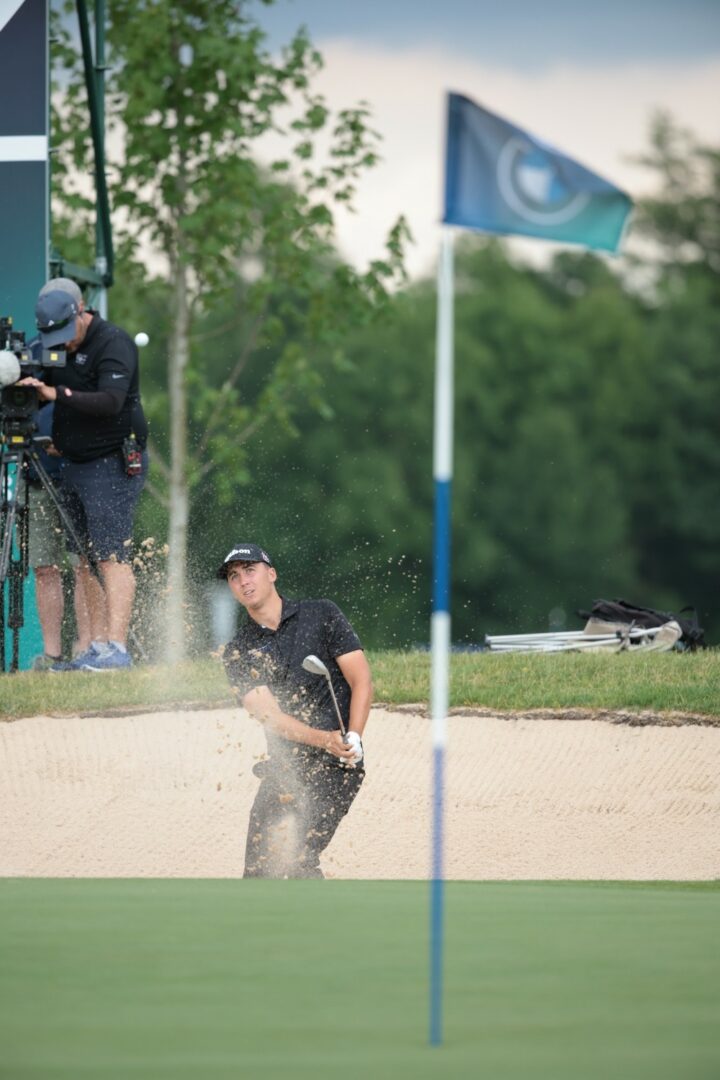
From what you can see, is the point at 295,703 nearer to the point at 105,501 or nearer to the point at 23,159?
the point at 105,501

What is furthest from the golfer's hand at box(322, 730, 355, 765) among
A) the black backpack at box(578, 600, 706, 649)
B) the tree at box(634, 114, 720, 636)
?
the tree at box(634, 114, 720, 636)

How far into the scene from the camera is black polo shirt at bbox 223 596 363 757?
785 centimetres

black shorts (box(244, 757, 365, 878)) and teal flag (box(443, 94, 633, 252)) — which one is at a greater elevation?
→ teal flag (box(443, 94, 633, 252))

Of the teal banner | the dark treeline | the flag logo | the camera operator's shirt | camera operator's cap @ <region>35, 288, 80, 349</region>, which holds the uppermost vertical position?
the teal banner

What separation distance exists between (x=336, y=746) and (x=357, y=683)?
36 cm

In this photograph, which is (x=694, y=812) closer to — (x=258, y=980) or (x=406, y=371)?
(x=258, y=980)

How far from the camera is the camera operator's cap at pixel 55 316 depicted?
1046cm

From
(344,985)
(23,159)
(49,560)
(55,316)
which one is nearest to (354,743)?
(344,985)

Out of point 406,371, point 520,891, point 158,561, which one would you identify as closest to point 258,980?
point 520,891

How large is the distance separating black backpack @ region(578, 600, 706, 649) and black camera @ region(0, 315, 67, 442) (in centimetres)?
411

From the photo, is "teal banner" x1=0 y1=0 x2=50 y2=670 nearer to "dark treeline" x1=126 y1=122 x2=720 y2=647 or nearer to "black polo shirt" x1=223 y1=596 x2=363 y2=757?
"black polo shirt" x1=223 y1=596 x2=363 y2=757

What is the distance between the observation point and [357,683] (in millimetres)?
7832

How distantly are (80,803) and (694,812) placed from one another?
10.4ft

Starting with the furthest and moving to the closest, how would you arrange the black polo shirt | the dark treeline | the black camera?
1. the dark treeline
2. the black camera
3. the black polo shirt
